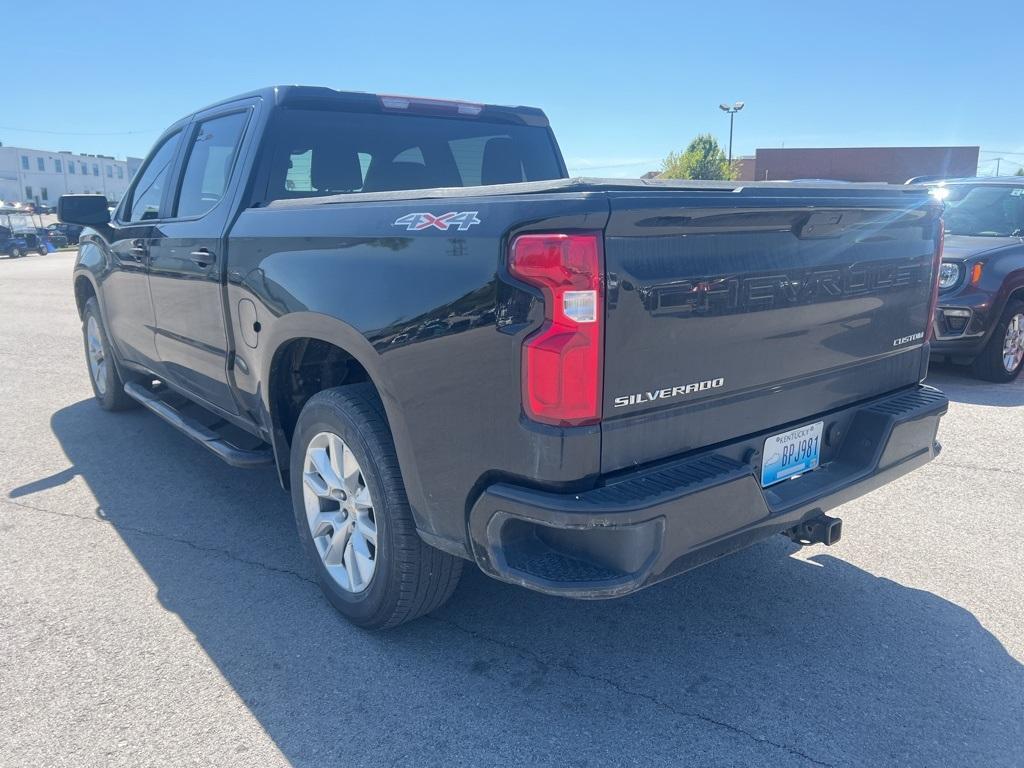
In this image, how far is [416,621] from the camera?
3.18 meters

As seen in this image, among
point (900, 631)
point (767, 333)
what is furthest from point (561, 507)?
point (900, 631)

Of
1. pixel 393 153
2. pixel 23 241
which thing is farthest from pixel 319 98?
pixel 23 241

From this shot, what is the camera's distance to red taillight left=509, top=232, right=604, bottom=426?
2139 millimetres

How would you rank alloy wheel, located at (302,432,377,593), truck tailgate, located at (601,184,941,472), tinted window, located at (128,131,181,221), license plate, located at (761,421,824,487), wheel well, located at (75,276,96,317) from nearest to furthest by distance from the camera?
truck tailgate, located at (601,184,941,472), license plate, located at (761,421,824,487), alloy wheel, located at (302,432,377,593), tinted window, located at (128,131,181,221), wheel well, located at (75,276,96,317)

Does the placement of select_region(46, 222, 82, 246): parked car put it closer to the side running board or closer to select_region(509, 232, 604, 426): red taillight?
the side running board

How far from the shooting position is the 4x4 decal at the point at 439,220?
2.34 m

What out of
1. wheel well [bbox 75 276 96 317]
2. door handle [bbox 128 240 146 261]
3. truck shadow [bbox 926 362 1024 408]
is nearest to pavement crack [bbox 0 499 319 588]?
door handle [bbox 128 240 146 261]

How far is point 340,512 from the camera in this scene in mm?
3174

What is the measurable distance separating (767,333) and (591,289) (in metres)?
0.75

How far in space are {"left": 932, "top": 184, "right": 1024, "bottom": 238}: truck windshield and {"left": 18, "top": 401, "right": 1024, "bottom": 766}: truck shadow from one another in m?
5.32

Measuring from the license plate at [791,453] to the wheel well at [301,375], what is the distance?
152 centimetres

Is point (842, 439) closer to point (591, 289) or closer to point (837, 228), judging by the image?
point (837, 228)

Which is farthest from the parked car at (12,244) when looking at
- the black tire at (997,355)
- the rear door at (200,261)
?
the black tire at (997,355)

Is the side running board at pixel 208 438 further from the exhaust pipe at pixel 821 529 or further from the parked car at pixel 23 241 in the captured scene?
the parked car at pixel 23 241
